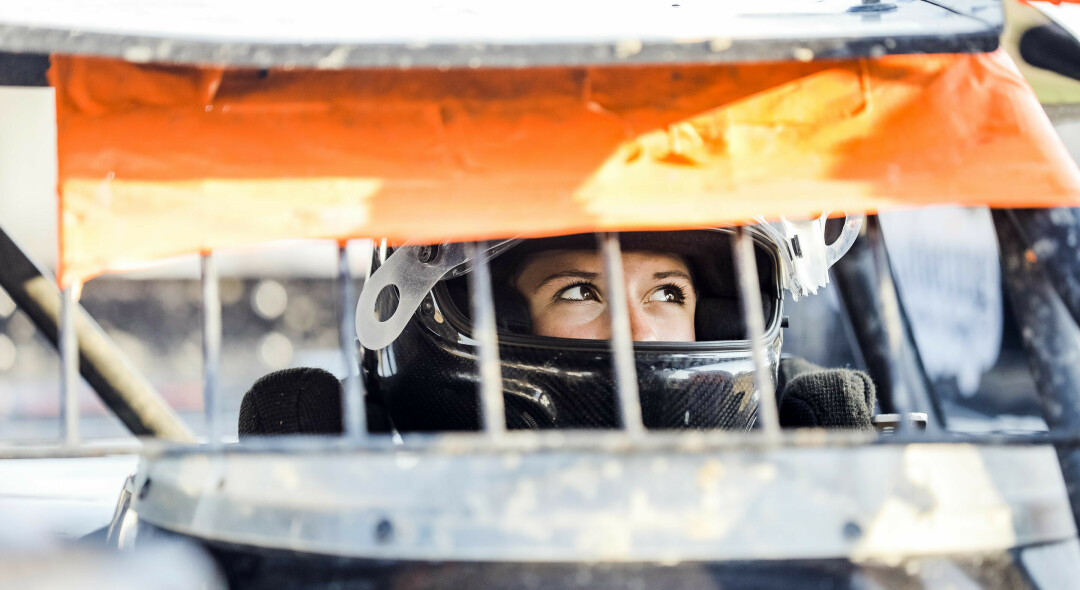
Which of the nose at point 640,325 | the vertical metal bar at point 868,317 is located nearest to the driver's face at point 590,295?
the nose at point 640,325

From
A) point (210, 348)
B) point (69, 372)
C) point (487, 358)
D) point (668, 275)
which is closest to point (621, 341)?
point (487, 358)

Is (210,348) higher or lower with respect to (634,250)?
lower

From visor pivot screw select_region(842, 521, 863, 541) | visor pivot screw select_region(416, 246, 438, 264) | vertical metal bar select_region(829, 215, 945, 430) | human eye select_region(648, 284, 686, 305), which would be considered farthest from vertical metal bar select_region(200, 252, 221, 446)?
vertical metal bar select_region(829, 215, 945, 430)

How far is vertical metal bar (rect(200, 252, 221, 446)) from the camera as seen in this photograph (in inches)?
38.5

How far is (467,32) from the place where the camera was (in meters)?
0.88

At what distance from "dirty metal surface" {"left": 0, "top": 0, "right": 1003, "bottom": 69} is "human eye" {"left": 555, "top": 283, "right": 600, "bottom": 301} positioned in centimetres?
86

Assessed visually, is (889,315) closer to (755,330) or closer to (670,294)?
(755,330)

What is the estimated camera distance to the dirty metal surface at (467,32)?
2.75 ft

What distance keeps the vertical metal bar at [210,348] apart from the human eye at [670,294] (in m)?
1.00

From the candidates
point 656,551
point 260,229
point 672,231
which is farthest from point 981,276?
point 260,229

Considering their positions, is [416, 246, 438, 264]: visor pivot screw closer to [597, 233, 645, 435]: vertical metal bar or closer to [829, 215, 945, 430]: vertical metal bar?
[597, 233, 645, 435]: vertical metal bar

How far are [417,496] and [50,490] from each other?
1.18m

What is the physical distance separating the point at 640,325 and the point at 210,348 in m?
0.90

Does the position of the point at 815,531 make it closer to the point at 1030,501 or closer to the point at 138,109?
the point at 1030,501
